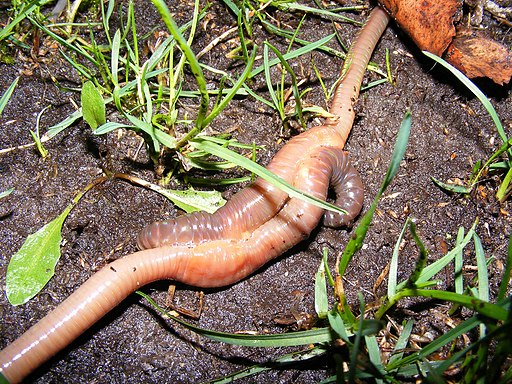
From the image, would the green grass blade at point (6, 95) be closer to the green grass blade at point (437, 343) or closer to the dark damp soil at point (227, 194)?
the dark damp soil at point (227, 194)

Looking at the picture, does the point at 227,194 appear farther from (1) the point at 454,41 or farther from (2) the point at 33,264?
(1) the point at 454,41

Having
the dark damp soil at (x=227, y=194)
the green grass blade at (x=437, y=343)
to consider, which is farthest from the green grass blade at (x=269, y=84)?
the green grass blade at (x=437, y=343)

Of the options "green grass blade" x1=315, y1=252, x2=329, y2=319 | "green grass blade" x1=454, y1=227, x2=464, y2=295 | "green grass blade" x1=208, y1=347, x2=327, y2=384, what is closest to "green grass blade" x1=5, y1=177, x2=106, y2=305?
"green grass blade" x1=208, y1=347, x2=327, y2=384

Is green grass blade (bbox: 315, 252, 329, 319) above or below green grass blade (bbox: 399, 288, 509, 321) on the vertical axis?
below

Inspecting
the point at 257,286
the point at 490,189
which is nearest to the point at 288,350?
the point at 257,286

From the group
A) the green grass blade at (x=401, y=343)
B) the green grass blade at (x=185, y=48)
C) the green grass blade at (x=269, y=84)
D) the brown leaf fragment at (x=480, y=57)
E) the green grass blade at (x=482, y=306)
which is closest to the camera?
the green grass blade at (x=185, y=48)

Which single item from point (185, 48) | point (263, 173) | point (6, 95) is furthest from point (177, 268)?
point (6, 95)

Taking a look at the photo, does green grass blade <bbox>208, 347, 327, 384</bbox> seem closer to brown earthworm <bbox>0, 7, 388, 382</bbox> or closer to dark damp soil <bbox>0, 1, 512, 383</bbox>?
dark damp soil <bbox>0, 1, 512, 383</bbox>
